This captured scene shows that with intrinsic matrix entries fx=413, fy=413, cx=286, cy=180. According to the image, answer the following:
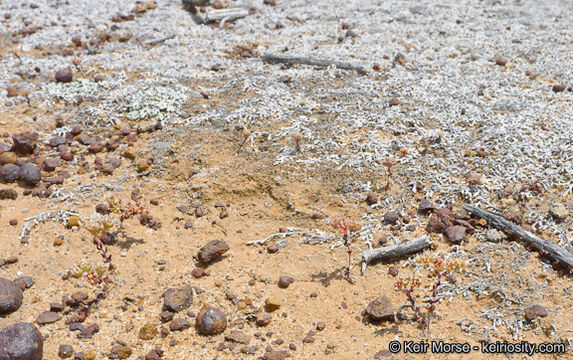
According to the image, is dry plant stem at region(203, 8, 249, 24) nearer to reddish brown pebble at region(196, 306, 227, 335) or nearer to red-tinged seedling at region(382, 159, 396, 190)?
red-tinged seedling at region(382, 159, 396, 190)

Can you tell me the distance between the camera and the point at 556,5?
1459 cm

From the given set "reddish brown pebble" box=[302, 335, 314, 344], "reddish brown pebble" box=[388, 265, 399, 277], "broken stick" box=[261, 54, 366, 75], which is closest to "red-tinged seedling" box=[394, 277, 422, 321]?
"reddish brown pebble" box=[388, 265, 399, 277]

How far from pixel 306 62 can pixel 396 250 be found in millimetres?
6305

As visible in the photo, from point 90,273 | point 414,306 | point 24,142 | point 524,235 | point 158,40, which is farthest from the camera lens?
point 158,40

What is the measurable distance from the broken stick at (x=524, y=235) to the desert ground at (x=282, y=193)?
5cm

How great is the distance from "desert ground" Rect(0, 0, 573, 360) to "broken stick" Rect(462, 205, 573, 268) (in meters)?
0.05

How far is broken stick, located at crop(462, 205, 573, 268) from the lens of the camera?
5734 millimetres

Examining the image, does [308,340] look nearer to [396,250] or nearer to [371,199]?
[396,250]

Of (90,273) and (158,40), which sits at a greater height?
(158,40)

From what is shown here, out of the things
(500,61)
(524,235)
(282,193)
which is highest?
(500,61)

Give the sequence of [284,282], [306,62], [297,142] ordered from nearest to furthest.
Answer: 1. [284,282]
2. [297,142]
3. [306,62]

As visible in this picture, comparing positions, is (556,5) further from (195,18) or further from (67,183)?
(67,183)

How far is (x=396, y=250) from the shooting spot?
241 inches

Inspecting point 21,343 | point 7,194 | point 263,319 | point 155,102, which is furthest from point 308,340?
point 155,102
